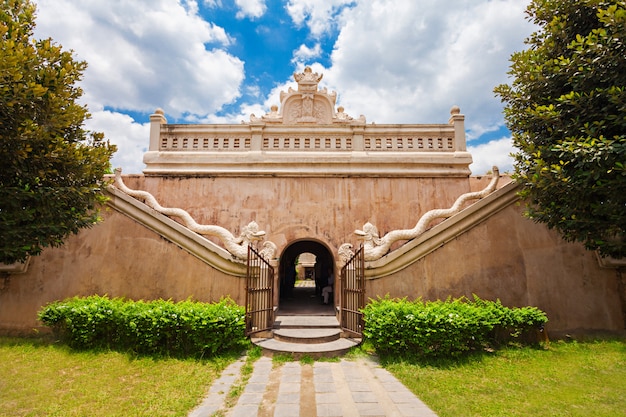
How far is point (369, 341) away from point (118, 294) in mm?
5699

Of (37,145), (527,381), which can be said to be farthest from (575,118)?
(37,145)

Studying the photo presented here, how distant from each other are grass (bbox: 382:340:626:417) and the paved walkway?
0.33m

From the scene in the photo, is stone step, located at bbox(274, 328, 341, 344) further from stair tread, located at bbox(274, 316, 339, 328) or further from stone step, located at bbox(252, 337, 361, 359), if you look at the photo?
stair tread, located at bbox(274, 316, 339, 328)

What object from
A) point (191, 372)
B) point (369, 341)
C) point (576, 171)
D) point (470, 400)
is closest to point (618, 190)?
point (576, 171)

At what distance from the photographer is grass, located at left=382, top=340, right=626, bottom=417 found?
4.32m

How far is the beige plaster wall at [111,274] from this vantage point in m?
Result: 7.46

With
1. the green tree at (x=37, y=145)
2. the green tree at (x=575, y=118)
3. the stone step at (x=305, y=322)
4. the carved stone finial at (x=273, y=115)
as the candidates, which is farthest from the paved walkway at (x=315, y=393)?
the carved stone finial at (x=273, y=115)

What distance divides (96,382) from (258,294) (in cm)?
302

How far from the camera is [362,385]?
4996 mm

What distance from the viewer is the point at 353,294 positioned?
7223mm

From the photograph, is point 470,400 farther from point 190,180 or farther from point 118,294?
point 190,180

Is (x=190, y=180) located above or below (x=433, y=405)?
above

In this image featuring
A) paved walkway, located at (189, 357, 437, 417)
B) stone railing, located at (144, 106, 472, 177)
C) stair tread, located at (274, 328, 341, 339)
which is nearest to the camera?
paved walkway, located at (189, 357, 437, 417)

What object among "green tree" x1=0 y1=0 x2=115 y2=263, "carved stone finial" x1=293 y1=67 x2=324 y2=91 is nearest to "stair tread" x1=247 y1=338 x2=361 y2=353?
"green tree" x1=0 y1=0 x2=115 y2=263
